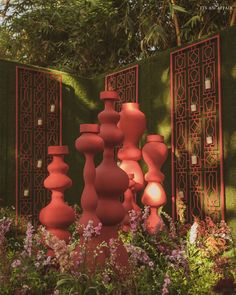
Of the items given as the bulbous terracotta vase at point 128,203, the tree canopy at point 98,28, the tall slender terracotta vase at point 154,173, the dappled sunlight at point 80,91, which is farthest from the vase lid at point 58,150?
the tree canopy at point 98,28

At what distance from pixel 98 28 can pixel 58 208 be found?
6819mm

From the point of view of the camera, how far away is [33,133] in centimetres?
663

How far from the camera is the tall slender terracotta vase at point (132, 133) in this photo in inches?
130

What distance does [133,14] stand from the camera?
8.41m

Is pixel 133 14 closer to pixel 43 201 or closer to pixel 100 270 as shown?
pixel 43 201

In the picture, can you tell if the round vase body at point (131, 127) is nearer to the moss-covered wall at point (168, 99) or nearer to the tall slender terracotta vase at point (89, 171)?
the tall slender terracotta vase at point (89, 171)

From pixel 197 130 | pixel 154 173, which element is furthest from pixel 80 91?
pixel 154 173

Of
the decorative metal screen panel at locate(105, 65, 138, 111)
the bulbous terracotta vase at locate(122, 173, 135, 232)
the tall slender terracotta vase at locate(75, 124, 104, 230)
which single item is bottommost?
the bulbous terracotta vase at locate(122, 173, 135, 232)

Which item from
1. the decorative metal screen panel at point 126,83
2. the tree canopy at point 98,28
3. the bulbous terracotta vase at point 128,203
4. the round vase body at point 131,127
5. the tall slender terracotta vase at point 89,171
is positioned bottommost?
the bulbous terracotta vase at point 128,203

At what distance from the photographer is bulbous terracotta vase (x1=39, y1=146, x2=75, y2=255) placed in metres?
2.83

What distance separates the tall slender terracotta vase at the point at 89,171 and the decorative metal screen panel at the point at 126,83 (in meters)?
4.03

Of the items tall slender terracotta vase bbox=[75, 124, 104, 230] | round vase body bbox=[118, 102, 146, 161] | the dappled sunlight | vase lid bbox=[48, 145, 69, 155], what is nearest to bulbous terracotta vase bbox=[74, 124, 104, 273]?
tall slender terracotta vase bbox=[75, 124, 104, 230]

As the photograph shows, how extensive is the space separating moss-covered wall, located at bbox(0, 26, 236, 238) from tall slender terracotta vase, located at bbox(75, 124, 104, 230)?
278 cm

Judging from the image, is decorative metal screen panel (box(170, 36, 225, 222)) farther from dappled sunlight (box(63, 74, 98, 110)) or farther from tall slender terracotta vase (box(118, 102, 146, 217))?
dappled sunlight (box(63, 74, 98, 110))
